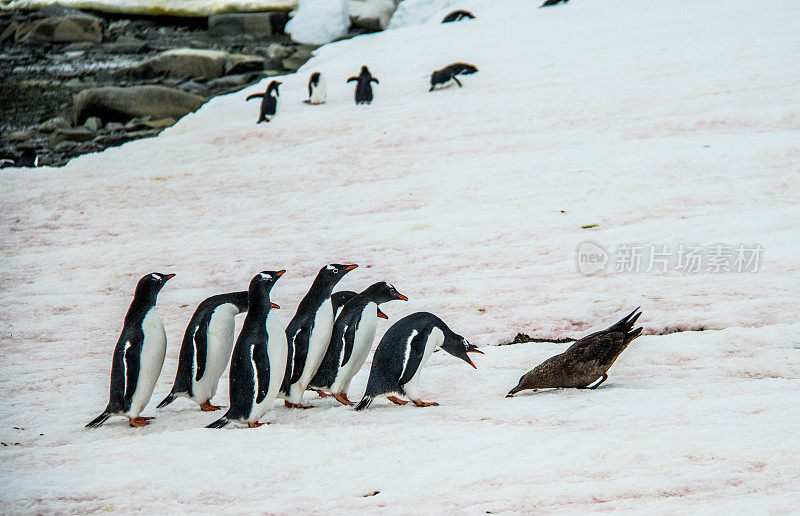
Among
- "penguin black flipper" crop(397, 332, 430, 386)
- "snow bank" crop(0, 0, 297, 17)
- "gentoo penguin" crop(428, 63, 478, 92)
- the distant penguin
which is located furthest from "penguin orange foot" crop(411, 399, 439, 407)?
"snow bank" crop(0, 0, 297, 17)

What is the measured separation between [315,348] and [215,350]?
0.44 m

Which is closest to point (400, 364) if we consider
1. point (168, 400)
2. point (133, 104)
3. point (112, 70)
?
point (168, 400)

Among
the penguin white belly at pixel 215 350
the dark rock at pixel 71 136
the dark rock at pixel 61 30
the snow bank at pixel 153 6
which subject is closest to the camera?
the penguin white belly at pixel 215 350

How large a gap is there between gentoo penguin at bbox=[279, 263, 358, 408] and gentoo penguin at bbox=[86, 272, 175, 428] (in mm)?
553

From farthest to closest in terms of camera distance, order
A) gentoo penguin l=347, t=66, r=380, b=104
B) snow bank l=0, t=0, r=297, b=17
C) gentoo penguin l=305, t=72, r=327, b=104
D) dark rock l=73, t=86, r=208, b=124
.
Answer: snow bank l=0, t=0, r=297, b=17 → dark rock l=73, t=86, r=208, b=124 → gentoo penguin l=305, t=72, r=327, b=104 → gentoo penguin l=347, t=66, r=380, b=104

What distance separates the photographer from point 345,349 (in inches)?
146

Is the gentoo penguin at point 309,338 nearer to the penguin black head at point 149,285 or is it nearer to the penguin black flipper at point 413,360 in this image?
the penguin black flipper at point 413,360

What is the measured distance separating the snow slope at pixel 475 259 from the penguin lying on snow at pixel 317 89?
25cm

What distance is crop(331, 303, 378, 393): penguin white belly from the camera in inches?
147

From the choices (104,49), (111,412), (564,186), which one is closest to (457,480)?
(111,412)

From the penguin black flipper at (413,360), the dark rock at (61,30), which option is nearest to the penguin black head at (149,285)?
the penguin black flipper at (413,360)

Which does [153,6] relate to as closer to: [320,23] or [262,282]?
[320,23]

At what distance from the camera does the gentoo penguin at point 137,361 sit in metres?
3.53

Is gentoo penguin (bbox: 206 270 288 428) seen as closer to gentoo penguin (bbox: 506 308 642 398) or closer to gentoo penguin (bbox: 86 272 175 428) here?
gentoo penguin (bbox: 86 272 175 428)
